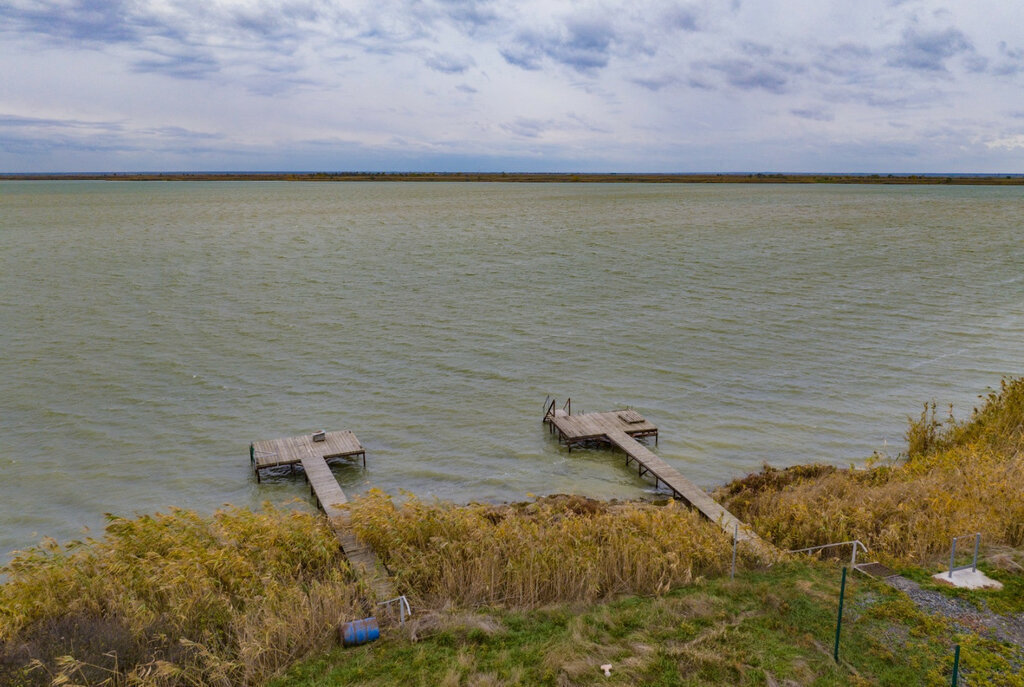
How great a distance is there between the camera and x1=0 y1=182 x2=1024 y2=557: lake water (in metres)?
17.8

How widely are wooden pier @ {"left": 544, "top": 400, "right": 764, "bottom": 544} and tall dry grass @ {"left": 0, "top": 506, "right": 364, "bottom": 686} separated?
8.72 meters

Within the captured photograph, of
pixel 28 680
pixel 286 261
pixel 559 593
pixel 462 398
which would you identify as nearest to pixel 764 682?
pixel 559 593

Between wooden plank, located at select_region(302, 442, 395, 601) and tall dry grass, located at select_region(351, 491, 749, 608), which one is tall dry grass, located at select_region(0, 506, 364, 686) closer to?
A: wooden plank, located at select_region(302, 442, 395, 601)

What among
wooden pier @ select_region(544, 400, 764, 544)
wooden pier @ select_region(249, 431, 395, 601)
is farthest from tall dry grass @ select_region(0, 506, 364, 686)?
wooden pier @ select_region(544, 400, 764, 544)

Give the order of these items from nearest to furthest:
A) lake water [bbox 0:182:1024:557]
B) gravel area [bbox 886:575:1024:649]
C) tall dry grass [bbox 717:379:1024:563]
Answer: gravel area [bbox 886:575:1024:649], tall dry grass [bbox 717:379:1024:563], lake water [bbox 0:182:1024:557]

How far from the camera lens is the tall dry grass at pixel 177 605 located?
7652 mm

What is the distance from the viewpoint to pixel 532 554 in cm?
1021

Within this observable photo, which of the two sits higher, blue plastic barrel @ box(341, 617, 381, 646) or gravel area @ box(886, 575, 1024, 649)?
gravel area @ box(886, 575, 1024, 649)

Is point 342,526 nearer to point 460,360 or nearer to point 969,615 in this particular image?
point 969,615

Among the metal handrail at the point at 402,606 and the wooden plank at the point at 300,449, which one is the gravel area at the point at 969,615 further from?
the wooden plank at the point at 300,449

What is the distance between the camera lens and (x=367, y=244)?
189 feet

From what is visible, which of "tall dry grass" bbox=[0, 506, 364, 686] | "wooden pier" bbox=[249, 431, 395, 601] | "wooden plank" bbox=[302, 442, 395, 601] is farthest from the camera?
"wooden pier" bbox=[249, 431, 395, 601]

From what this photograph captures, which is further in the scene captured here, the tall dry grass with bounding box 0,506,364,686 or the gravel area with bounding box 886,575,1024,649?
the gravel area with bounding box 886,575,1024,649

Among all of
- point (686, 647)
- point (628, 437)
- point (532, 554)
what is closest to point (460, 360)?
point (628, 437)
